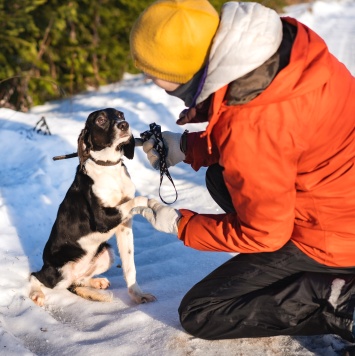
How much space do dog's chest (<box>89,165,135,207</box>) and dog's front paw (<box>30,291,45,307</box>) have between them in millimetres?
709

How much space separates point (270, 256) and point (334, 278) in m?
0.33

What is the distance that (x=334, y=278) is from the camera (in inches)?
109

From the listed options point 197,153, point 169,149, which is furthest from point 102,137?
point 197,153

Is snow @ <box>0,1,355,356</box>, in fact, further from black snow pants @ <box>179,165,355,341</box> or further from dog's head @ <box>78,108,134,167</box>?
dog's head @ <box>78,108,134,167</box>

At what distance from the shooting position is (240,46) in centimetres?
225

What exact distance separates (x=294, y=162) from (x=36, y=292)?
6.60ft

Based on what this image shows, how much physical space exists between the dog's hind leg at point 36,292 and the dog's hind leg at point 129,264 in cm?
55

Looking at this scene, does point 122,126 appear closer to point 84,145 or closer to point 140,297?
point 84,145

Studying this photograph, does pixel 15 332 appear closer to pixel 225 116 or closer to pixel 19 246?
pixel 19 246

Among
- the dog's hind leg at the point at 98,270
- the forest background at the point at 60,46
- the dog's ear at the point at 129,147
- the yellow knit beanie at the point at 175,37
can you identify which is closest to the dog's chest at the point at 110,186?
the dog's ear at the point at 129,147

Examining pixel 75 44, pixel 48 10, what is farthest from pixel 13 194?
pixel 75 44

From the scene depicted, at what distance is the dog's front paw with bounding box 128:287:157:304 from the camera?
11.5 feet

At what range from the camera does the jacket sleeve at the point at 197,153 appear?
3.36 m

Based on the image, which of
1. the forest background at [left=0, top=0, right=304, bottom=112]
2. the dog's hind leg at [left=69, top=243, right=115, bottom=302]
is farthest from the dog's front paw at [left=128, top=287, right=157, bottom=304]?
the forest background at [left=0, top=0, right=304, bottom=112]
